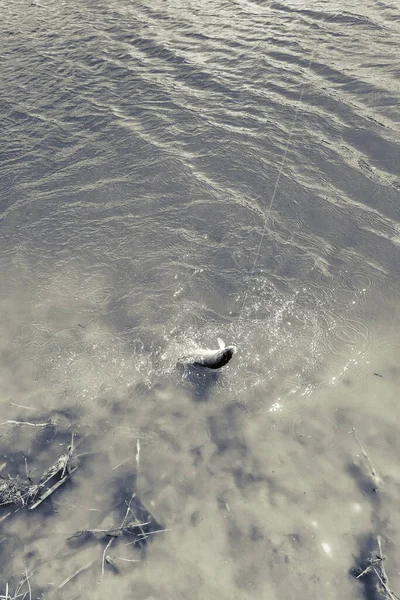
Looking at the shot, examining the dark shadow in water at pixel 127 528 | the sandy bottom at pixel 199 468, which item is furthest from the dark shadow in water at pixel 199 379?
the dark shadow in water at pixel 127 528

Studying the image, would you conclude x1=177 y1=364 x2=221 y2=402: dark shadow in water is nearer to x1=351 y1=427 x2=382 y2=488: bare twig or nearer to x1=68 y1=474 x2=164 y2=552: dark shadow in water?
x1=68 y1=474 x2=164 y2=552: dark shadow in water

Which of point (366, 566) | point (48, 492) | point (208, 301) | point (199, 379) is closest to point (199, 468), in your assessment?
point (199, 379)

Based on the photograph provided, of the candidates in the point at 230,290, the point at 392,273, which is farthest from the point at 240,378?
the point at 392,273

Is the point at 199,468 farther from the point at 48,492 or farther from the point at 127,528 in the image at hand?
the point at 48,492

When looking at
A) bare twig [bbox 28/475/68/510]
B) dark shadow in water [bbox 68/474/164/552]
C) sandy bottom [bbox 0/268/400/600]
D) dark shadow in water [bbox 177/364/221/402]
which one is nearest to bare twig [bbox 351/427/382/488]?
sandy bottom [bbox 0/268/400/600]

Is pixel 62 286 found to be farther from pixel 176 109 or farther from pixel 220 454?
pixel 176 109

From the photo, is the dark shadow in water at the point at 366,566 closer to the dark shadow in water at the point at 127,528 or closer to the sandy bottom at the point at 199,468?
the sandy bottom at the point at 199,468
